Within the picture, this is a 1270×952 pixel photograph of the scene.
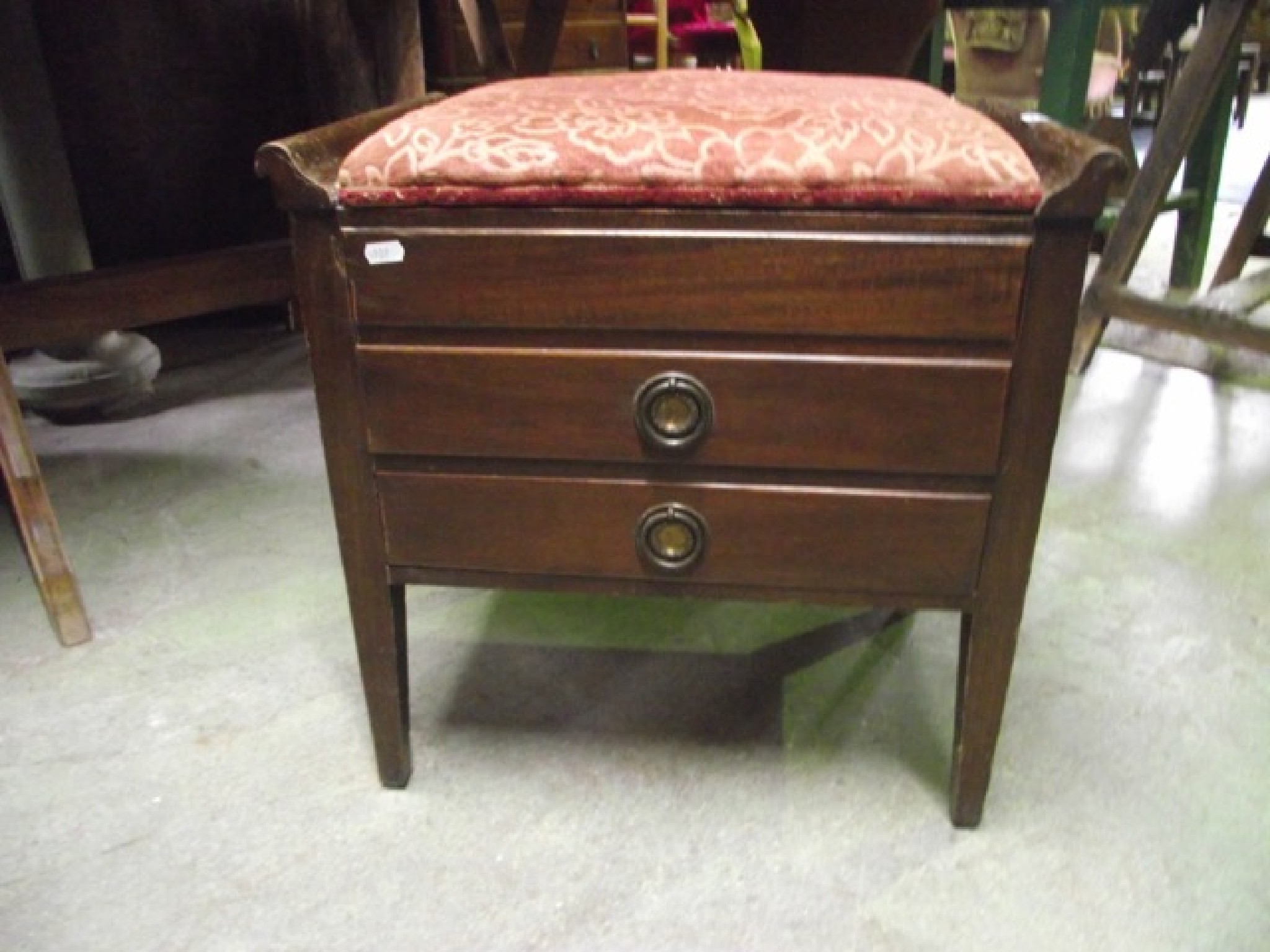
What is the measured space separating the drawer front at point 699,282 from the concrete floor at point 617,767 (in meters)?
0.42

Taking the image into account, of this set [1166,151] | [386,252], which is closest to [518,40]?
[1166,151]

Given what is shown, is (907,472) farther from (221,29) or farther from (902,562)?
(221,29)

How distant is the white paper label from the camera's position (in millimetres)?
675

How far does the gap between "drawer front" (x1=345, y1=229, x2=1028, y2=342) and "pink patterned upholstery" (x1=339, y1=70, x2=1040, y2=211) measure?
1.0 inches

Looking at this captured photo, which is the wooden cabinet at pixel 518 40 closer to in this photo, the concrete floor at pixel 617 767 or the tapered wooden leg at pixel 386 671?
the concrete floor at pixel 617 767

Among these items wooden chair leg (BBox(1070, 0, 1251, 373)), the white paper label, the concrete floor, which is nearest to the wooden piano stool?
the white paper label

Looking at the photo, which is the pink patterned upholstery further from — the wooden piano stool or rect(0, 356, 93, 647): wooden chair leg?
rect(0, 356, 93, 647): wooden chair leg

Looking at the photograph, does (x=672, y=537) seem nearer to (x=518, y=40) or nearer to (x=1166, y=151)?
(x=1166, y=151)

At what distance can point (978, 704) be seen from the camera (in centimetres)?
78

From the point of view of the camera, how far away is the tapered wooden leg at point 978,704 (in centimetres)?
75

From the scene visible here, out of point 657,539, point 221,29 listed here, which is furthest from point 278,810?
point 221,29

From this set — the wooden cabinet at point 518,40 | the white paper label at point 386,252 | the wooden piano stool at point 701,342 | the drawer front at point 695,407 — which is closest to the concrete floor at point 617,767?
the wooden piano stool at point 701,342

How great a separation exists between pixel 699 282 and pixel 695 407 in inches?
3.4

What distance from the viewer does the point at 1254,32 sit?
627cm
